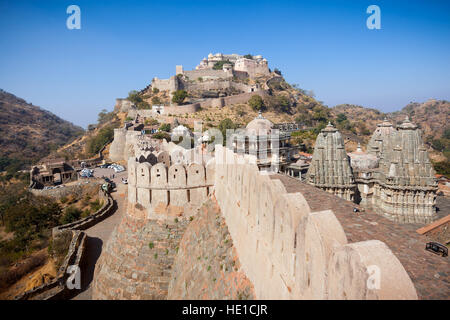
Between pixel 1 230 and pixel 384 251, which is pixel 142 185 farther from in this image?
pixel 1 230

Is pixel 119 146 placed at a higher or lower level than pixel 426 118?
lower

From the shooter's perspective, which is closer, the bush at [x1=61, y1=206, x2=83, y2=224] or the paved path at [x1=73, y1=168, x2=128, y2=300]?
the paved path at [x1=73, y1=168, x2=128, y2=300]

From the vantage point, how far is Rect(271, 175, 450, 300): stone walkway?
149 inches

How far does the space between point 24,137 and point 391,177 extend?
93192 mm

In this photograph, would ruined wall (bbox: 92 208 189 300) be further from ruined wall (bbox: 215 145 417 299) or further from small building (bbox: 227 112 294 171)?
small building (bbox: 227 112 294 171)

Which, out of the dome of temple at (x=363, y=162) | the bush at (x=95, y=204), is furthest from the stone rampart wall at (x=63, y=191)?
the dome of temple at (x=363, y=162)

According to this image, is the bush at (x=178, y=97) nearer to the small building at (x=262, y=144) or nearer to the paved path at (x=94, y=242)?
the paved path at (x=94, y=242)

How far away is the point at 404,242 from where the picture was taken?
5.32 meters

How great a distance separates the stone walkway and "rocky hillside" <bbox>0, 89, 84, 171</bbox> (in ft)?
206

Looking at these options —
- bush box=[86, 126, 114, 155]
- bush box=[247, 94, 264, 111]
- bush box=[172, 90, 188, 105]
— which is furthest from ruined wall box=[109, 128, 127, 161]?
bush box=[247, 94, 264, 111]

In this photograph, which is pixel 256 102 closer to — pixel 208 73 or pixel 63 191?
pixel 208 73

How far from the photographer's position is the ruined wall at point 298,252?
7.17ft

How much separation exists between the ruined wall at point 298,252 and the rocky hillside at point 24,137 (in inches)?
2450

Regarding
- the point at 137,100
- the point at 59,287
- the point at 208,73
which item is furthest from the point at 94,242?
the point at 208,73
